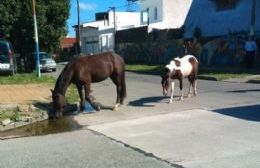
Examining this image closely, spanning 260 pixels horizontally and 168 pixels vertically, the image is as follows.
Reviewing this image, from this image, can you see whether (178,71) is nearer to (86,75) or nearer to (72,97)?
(86,75)

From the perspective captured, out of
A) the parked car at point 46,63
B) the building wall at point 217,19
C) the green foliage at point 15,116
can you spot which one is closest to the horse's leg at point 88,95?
the green foliage at point 15,116

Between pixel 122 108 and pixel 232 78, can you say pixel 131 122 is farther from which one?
pixel 232 78

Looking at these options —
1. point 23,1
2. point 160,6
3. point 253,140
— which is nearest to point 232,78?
point 253,140

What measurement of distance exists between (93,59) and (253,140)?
6.52 m

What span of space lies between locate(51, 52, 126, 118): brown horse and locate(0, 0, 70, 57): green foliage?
2397cm

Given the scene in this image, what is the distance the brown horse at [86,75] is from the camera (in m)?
14.6

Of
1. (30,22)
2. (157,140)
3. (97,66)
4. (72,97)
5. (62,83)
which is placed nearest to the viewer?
(157,140)

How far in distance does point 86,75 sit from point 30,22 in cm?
2494

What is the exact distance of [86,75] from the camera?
49.6 ft

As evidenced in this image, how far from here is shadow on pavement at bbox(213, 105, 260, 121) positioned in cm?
1253

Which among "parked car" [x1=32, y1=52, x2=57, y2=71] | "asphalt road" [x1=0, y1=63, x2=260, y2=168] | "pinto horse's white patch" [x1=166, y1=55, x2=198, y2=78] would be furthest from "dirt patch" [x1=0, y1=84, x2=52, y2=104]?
"parked car" [x1=32, y1=52, x2=57, y2=71]

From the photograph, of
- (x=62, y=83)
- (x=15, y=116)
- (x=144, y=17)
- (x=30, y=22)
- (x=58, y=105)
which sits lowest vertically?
(x=15, y=116)

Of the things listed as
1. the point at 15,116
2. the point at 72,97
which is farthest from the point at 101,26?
the point at 15,116

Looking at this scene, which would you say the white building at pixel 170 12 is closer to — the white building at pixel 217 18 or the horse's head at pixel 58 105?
the white building at pixel 217 18
